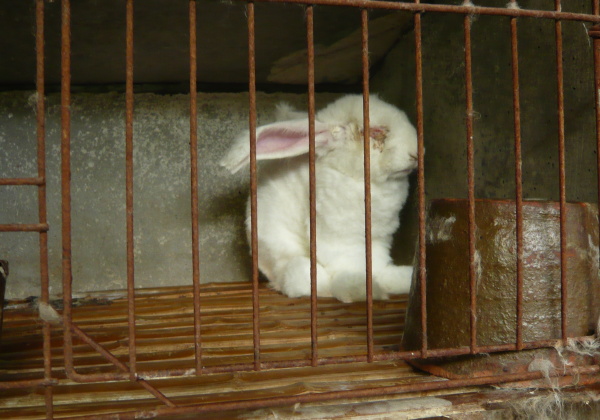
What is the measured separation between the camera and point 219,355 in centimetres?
203

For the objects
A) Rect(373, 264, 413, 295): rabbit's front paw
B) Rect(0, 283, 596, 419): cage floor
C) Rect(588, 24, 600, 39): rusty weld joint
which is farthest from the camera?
Rect(373, 264, 413, 295): rabbit's front paw

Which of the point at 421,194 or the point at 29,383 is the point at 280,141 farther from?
the point at 29,383

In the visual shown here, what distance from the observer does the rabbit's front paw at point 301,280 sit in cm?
302

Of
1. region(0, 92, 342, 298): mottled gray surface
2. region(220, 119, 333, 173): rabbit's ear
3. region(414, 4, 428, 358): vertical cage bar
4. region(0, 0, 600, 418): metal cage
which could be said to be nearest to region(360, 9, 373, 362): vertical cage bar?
region(0, 0, 600, 418): metal cage

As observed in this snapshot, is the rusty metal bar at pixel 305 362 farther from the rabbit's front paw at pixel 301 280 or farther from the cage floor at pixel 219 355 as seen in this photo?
the rabbit's front paw at pixel 301 280

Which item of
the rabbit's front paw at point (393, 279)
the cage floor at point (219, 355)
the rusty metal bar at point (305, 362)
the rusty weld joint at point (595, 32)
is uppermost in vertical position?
the rusty weld joint at point (595, 32)

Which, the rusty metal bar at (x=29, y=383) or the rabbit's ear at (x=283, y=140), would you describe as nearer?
the rusty metal bar at (x=29, y=383)

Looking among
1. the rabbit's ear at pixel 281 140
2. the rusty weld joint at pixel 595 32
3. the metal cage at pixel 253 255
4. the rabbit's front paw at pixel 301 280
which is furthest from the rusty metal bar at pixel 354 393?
the rabbit's ear at pixel 281 140

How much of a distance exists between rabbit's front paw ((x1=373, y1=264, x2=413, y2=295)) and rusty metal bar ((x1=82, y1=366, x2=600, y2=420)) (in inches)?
50.3

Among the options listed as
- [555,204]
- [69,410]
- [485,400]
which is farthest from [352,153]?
[69,410]

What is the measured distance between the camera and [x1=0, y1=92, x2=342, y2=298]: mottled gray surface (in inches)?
141

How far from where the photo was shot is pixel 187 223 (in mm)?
3799

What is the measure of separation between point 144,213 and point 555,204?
265cm

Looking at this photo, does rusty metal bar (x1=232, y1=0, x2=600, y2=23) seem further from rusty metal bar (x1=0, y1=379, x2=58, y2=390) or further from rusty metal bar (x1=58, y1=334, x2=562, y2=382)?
rusty metal bar (x1=0, y1=379, x2=58, y2=390)
